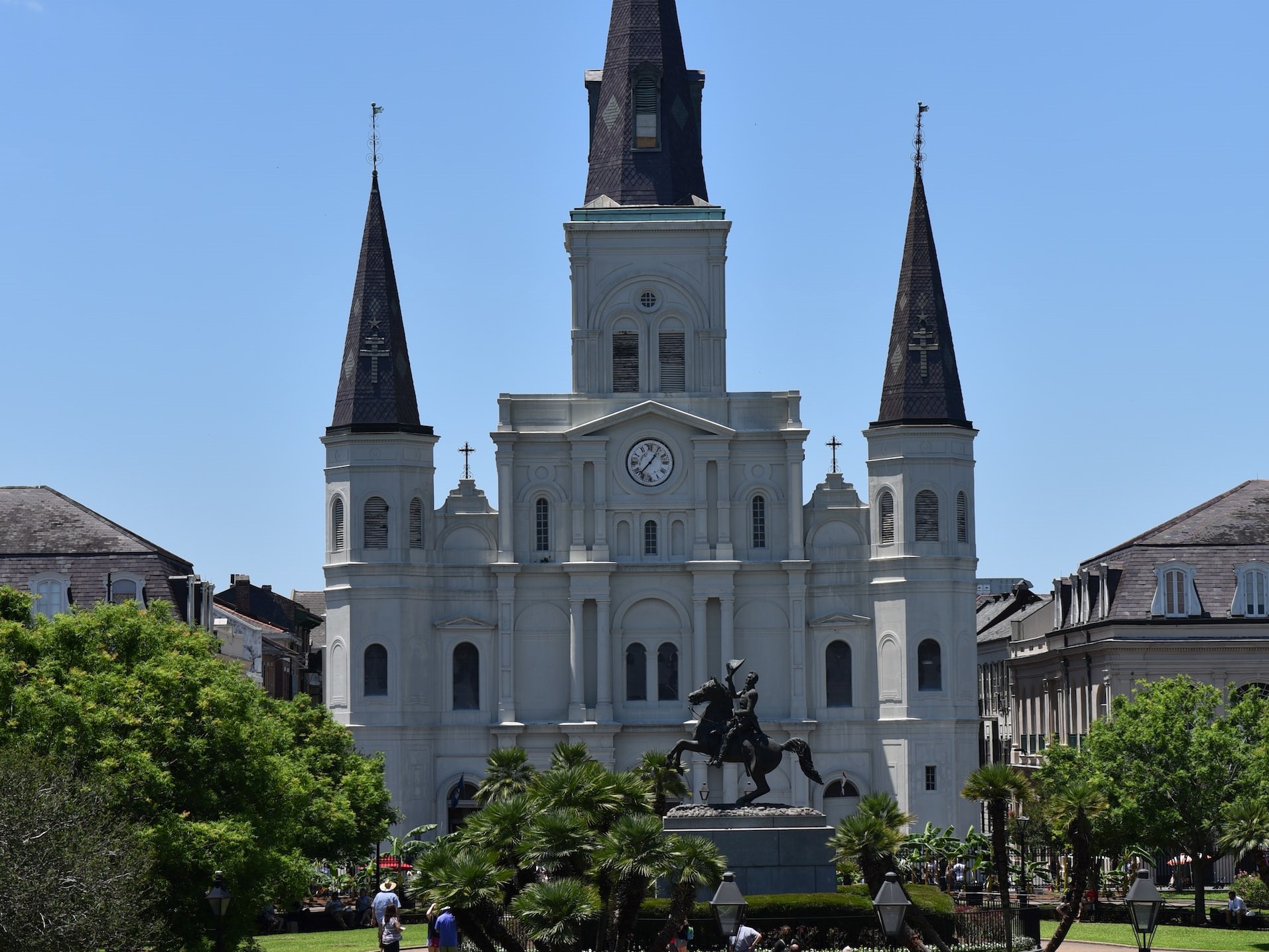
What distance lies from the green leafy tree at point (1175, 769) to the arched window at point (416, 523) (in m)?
33.0

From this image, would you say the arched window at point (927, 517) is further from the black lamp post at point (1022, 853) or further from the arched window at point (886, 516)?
the black lamp post at point (1022, 853)

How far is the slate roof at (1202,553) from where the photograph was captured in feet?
296

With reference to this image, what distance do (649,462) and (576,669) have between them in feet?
28.2

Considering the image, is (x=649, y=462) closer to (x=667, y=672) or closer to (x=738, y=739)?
(x=667, y=672)

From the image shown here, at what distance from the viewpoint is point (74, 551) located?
275ft

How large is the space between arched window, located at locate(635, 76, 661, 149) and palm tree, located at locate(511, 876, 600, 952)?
62.4 metres

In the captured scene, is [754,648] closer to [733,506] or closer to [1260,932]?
[733,506]

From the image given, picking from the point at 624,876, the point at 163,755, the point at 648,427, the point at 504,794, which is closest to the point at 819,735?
the point at 648,427

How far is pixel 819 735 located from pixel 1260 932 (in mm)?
33375

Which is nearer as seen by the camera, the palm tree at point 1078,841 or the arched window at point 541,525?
the palm tree at point 1078,841

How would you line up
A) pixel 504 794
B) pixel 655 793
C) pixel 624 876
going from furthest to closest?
pixel 504 794 → pixel 655 793 → pixel 624 876

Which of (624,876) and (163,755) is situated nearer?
(624,876)

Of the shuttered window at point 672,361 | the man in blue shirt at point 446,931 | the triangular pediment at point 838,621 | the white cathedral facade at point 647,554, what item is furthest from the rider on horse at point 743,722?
the shuttered window at point 672,361

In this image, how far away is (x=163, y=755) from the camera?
50406mm
